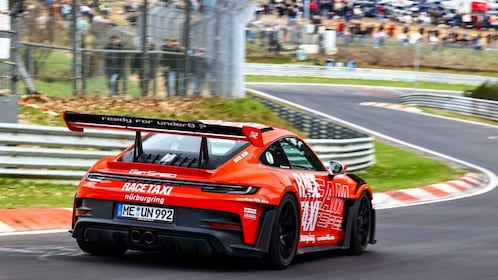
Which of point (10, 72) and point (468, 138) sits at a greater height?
point (10, 72)

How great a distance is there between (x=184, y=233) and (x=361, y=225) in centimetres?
291

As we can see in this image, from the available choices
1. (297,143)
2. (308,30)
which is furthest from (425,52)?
(297,143)

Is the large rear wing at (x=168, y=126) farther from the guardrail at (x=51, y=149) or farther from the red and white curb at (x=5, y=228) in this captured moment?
the guardrail at (x=51, y=149)

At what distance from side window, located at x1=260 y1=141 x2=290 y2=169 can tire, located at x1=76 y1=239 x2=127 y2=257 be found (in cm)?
135

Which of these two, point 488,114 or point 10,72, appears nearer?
point 10,72

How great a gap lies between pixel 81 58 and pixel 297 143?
11379 mm

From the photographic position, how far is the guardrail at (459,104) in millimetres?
37934

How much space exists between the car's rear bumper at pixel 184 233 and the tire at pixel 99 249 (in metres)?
0.51

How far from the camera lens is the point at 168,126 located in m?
7.46

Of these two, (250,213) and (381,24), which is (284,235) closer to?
(250,213)

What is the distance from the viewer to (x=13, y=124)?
13.8 m

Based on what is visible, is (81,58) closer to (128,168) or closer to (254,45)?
(128,168)

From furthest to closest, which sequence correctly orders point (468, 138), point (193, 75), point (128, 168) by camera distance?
point (468, 138)
point (193, 75)
point (128, 168)

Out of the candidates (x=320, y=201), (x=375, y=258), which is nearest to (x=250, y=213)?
(x=320, y=201)
